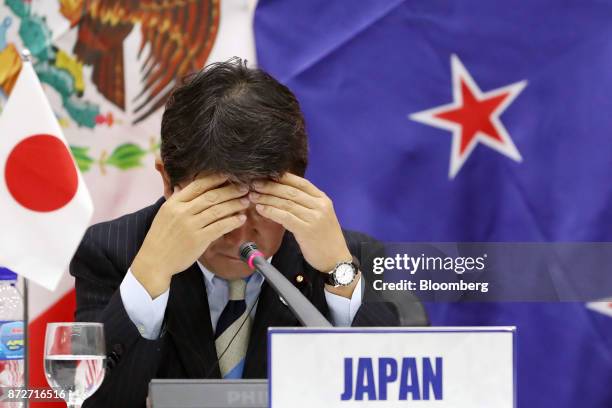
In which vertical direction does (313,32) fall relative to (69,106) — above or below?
above

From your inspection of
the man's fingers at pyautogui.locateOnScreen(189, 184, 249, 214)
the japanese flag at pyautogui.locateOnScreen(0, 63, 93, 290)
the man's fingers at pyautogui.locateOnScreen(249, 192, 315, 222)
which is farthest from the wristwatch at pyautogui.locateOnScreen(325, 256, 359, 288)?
the japanese flag at pyautogui.locateOnScreen(0, 63, 93, 290)

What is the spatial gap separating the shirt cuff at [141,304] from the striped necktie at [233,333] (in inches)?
5.6

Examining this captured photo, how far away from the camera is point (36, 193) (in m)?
1.43

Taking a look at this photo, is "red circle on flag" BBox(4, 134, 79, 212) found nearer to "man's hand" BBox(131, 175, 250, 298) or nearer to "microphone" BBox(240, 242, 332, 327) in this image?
"man's hand" BBox(131, 175, 250, 298)

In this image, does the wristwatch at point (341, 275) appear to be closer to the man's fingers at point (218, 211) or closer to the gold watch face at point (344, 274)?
the gold watch face at point (344, 274)

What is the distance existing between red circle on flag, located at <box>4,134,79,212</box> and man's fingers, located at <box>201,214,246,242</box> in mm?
246

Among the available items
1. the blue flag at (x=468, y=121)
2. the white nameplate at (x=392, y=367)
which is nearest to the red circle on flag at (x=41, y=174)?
the white nameplate at (x=392, y=367)

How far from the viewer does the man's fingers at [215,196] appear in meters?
1.59

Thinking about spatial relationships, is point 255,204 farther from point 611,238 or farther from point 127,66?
point 611,238

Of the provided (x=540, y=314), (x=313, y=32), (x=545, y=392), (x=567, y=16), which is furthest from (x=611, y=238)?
(x=313, y=32)

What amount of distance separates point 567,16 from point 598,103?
238 millimetres

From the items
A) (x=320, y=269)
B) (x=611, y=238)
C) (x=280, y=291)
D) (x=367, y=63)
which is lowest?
(x=280, y=291)

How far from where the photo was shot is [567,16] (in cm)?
238

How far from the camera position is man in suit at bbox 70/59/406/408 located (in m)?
1.58
